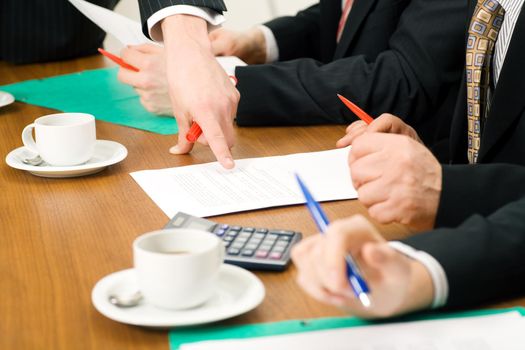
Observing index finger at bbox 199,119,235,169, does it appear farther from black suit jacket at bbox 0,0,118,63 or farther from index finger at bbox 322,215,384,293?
black suit jacket at bbox 0,0,118,63

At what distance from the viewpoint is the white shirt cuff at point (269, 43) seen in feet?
6.64

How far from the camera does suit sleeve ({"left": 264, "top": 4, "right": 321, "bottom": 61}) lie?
81.2 inches

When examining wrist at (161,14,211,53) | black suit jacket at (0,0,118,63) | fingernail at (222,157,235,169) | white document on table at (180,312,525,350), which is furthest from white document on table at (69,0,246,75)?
white document on table at (180,312,525,350)

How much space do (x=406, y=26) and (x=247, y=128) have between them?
0.38m

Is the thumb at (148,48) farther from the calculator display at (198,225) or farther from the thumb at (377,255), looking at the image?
the thumb at (377,255)

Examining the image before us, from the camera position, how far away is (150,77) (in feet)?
5.24

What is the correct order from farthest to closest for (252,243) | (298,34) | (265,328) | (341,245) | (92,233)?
(298,34) → (92,233) → (252,243) → (265,328) → (341,245)

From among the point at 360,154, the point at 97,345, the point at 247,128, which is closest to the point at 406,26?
the point at 247,128

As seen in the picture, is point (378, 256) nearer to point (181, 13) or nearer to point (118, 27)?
point (181, 13)

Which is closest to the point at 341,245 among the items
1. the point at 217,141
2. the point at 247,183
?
the point at 247,183

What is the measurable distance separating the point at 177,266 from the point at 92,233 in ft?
1.04

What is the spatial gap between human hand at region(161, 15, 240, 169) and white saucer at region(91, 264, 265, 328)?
0.44 m

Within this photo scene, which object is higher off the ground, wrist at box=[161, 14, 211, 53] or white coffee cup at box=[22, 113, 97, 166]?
wrist at box=[161, 14, 211, 53]

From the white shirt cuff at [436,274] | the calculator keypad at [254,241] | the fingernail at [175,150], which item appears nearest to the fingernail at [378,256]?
the white shirt cuff at [436,274]
